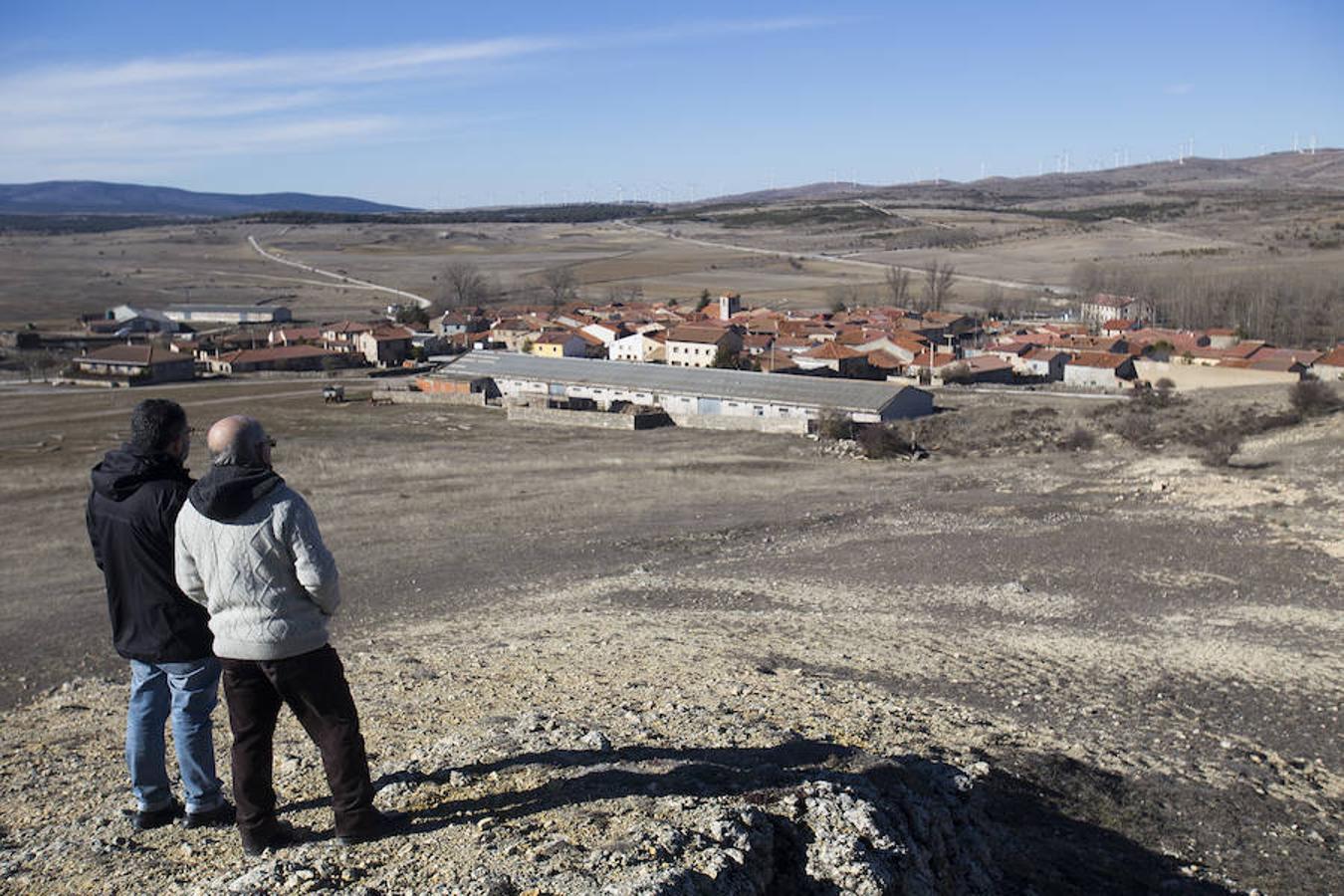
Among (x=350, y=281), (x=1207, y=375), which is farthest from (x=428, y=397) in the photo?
(x=350, y=281)

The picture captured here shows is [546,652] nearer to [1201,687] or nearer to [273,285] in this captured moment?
[1201,687]

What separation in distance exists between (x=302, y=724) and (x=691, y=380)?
101ft

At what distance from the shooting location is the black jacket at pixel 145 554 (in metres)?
4.24

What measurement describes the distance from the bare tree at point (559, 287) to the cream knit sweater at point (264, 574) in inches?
2498

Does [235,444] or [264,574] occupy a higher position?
[235,444]

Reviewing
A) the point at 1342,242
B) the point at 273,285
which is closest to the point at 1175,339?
the point at 1342,242

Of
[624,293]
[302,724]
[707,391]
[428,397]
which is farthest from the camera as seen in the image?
[624,293]

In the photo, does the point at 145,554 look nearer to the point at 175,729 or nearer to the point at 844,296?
the point at 175,729

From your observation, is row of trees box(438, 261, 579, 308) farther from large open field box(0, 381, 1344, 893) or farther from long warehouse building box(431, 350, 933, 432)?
large open field box(0, 381, 1344, 893)

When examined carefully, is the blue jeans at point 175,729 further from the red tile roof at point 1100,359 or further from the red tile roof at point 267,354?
the red tile roof at point 267,354

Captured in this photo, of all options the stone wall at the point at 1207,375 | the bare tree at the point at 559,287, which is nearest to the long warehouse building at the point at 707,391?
the stone wall at the point at 1207,375

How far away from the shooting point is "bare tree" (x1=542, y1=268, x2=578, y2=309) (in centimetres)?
7249

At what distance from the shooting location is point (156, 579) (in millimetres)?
4277

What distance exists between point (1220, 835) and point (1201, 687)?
11.7 ft
